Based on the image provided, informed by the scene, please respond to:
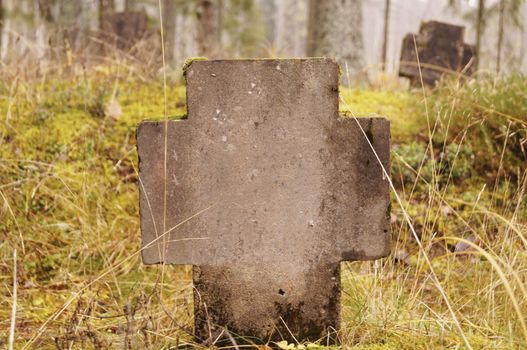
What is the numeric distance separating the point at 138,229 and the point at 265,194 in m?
1.28

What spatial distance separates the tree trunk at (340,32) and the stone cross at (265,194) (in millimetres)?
5037

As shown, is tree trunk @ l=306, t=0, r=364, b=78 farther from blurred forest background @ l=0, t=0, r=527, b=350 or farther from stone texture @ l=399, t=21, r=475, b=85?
blurred forest background @ l=0, t=0, r=527, b=350

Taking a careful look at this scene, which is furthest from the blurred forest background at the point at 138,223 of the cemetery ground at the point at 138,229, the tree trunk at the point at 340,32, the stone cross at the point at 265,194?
the tree trunk at the point at 340,32

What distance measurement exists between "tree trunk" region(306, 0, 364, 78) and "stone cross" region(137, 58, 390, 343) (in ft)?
16.5

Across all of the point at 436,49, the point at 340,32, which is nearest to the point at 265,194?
the point at 436,49

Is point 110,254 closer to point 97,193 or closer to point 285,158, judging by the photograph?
point 97,193

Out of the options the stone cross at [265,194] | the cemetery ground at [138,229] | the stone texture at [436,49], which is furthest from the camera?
the stone texture at [436,49]

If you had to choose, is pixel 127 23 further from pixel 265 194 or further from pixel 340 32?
pixel 265 194

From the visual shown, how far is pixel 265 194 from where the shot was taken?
194cm

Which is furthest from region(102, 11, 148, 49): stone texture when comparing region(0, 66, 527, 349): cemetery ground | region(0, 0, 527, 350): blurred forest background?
region(0, 66, 527, 349): cemetery ground

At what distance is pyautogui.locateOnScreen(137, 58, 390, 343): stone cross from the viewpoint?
1.90 m

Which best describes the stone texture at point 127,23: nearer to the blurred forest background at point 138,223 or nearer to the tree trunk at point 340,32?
the blurred forest background at point 138,223

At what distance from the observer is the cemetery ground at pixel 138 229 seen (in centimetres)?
201

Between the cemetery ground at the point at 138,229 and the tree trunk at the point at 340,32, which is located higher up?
the tree trunk at the point at 340,32
